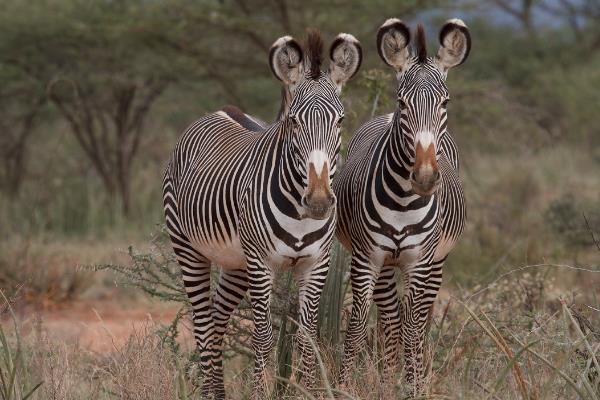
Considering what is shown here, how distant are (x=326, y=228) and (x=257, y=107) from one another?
1173cm

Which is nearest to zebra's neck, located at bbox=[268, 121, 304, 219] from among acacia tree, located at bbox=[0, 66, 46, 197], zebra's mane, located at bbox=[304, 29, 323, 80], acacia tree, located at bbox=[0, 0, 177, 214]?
zebra's mane, located at bbox=[304, 29, 323, 80]

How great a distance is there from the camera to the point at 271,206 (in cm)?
523

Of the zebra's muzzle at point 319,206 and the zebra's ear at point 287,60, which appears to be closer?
the zebra's muzzle at point 319,206

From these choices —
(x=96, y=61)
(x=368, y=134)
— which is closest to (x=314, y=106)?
(x=368, y=134)

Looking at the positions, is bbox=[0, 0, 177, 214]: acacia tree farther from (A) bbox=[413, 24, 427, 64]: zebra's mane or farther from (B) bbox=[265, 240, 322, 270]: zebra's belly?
(B) bbox=[265, 240, 322, 270]: zebra's belly

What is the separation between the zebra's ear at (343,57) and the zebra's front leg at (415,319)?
1.04 metres

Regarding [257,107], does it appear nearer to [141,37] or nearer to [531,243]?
[141,37]

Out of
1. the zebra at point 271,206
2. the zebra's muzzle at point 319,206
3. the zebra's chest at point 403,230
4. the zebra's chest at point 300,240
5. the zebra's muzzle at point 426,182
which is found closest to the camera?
the zebra's muzzle at point 319,206

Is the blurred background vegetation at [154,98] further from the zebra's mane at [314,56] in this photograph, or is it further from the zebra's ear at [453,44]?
the zebra's mane at [314,56]

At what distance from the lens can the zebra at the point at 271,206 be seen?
502 cm

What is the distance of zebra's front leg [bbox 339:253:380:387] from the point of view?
5547 mm

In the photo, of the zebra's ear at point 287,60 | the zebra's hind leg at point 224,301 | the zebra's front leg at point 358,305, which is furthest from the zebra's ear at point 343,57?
the zebra's hind leg at point 224,301

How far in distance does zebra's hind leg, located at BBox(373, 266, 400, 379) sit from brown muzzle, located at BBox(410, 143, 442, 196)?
1220 mm

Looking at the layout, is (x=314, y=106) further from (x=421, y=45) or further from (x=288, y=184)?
(x=421, y=45)
